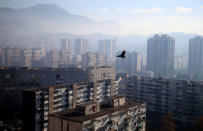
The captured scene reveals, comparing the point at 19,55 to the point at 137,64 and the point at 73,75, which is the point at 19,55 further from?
the point at 137,64

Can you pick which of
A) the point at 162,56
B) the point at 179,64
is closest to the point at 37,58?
the point at 162,56

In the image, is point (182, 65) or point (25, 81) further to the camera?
point (182, 65)

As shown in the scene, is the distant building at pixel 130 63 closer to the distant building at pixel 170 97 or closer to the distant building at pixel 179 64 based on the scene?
the distant building at pixel 179 64

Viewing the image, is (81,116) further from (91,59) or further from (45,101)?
(91,59)

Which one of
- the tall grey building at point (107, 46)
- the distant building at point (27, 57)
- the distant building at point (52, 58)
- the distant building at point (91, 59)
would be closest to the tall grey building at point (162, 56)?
the distant building at point (91, 59)

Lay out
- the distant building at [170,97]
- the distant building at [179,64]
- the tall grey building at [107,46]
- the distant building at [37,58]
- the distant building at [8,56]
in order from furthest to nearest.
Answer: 1. the tall grey building at [107,46]
2. the distant building at [179,64]
3. the distant building at [37,58]
4. the distant building at [8,56]
5. the distant building at [170,97]

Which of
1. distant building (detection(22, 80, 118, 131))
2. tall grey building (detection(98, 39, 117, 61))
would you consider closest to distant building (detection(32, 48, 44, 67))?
distant building (detection(22, 80, 118, 131))

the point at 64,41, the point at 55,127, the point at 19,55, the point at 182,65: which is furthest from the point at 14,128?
the point at 64,41
